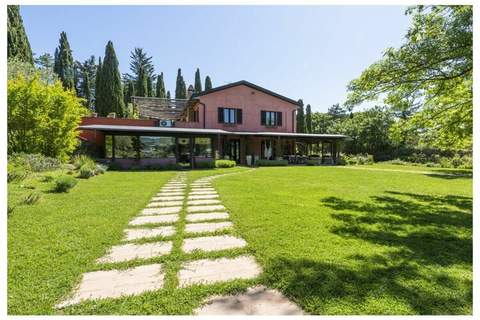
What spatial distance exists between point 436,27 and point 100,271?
8578mm

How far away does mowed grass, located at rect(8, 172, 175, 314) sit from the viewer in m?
2.28

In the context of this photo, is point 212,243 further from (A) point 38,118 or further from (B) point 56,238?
(A) point 38,118

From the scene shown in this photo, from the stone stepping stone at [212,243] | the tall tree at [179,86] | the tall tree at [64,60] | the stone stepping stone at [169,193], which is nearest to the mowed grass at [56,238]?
the stone stepping stone at [169,193]

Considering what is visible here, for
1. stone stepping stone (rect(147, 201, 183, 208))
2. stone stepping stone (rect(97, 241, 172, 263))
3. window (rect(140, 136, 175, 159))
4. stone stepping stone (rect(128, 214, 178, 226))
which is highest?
window (rect(140, 136, 175, 159))

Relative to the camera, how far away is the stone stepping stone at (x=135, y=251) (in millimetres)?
3004

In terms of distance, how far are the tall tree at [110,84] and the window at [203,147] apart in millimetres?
19982

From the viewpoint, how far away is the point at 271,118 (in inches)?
928

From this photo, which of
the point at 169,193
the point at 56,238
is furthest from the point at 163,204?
the point at 56,238

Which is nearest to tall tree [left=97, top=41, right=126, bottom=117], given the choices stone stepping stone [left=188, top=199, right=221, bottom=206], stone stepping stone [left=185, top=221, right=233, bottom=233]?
stone stepping stone [left=188, top=199, right=221, bottom=206]

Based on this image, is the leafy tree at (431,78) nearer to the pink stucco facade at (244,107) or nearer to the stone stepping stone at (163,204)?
the stone stepping stone at (163,204)

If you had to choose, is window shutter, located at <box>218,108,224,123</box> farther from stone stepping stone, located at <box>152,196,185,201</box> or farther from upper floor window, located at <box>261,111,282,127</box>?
stone stepping stone, located at <box>152,196,185,201</box>

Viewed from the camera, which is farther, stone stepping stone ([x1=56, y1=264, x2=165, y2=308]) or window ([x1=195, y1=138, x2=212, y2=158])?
window ([x1=195, y1=138, x2=212, y2=158])

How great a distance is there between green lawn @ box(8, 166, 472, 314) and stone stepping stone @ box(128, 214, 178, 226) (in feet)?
0.61
